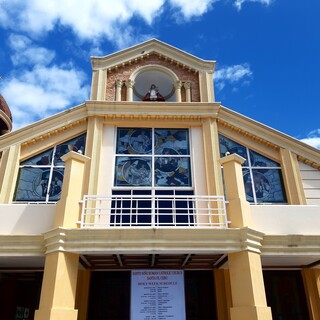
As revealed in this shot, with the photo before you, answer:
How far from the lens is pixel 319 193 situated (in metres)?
10.1

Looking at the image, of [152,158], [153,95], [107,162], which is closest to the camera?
[107,162]

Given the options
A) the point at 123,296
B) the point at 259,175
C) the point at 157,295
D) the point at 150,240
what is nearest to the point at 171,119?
the point at 259,175

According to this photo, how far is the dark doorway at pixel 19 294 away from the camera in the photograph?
9.09 meters

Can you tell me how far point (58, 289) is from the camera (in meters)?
6.02

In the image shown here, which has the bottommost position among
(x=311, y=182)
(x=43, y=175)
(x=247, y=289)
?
(x=247, y=289)

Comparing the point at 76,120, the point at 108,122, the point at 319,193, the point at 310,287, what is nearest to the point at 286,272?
the point at 310,287

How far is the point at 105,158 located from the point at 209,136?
3.40 m

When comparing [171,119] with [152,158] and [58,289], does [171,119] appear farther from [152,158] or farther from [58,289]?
[58,289]

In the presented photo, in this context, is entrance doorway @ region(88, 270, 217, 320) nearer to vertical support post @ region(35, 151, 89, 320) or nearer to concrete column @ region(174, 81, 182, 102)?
vertical support post @ region(35, 151, 89, 320)

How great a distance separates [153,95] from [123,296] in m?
7.03

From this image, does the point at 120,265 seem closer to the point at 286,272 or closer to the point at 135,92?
the point at 286,272

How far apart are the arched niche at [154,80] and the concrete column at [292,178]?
4694 millimetres

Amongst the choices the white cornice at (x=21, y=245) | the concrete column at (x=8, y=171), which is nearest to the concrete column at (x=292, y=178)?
the white cornice at (x=21, y=245)

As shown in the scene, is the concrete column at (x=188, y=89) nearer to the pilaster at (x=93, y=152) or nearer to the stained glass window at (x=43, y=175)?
the pilaster at (x=93, y=152)
